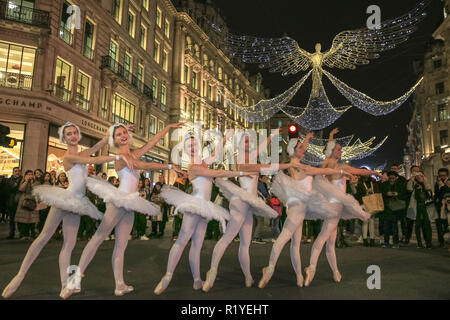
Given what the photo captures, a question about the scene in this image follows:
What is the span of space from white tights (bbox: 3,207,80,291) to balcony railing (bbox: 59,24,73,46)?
1727cm

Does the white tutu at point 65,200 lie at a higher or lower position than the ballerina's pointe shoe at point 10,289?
higher

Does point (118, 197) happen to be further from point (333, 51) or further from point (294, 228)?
point (333, 51)

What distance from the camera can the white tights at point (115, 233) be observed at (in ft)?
13.1

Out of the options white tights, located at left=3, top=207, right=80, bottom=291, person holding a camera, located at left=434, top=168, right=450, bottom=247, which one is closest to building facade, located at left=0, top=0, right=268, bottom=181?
white tights, located at left=3, top=207, right=80, bottom=291

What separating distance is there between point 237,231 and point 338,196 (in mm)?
1601

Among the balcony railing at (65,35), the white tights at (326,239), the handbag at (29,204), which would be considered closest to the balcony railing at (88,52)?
the balcony railing at (65,35)

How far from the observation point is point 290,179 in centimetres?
472

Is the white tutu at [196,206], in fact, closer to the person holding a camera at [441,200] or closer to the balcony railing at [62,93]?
the person holding a camera at [441,200]

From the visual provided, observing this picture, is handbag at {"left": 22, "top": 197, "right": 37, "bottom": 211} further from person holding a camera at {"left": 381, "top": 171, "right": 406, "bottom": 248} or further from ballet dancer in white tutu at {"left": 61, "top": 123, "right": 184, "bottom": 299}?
person holding a camera at {"left": 381, "top": 171, "right": 406, "bottom": 248}

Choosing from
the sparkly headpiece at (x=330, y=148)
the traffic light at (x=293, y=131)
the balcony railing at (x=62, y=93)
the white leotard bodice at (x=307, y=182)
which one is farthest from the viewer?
the balcony railing at (x=62, y=93)

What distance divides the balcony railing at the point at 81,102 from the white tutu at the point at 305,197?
58.1ft

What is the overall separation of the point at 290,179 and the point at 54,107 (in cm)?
1619
